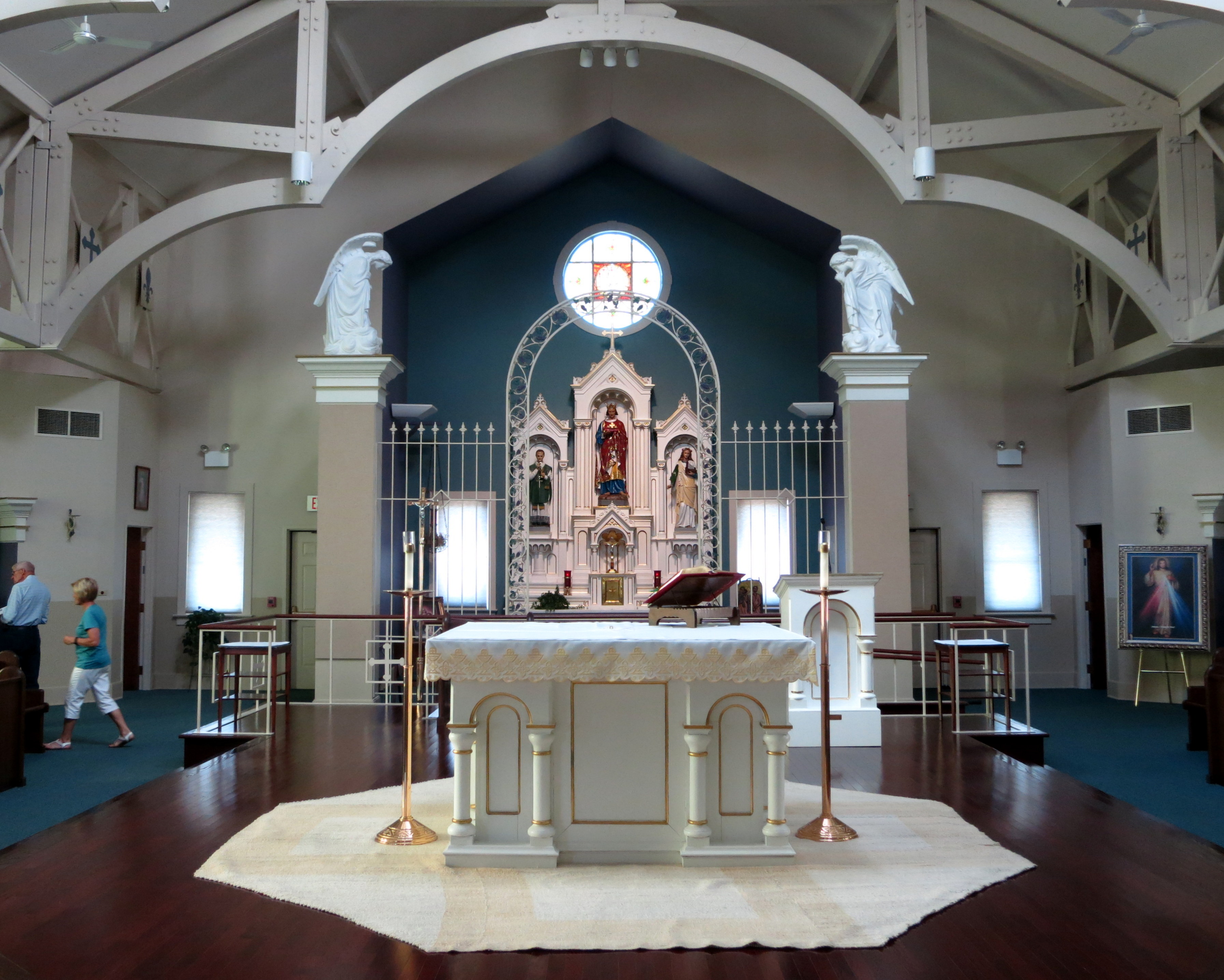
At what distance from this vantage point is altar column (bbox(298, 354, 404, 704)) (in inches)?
344

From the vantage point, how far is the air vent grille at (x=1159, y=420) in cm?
988

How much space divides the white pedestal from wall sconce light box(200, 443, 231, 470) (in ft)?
23.3

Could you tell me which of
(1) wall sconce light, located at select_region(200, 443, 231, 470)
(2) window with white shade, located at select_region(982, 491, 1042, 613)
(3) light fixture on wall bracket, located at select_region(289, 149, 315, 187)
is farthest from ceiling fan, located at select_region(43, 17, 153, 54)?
(2) window with white shade, located at select_region(982, 491, 1042, 613)

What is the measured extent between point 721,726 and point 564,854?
84 cm

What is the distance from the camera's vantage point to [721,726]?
4.22m

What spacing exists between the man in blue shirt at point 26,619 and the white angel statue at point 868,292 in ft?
22.7

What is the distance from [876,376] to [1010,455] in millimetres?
3250

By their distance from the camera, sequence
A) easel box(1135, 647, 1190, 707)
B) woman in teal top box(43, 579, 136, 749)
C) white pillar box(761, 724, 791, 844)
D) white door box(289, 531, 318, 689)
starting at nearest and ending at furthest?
white pillar box(761, 724, 791, 844) → woman in teal top box(43, 579, 136, 749) → easel box(1135, 647, 1190, 707) → white door box(289, 531, 318, 689)

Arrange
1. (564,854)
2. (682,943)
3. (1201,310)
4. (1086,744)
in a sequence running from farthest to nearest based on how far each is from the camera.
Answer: (1201,310) < (1086,744) < (564,854) < (682,943)

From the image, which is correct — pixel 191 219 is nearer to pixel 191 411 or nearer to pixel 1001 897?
pixel 191 411

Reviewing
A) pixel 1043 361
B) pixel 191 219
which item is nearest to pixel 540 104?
pixel 191 219

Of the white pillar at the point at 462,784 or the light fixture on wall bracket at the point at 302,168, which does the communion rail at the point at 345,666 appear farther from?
the light fixture on wall bracket at the point at 302,168

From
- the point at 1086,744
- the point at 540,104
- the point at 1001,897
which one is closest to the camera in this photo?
the point at 1001,897

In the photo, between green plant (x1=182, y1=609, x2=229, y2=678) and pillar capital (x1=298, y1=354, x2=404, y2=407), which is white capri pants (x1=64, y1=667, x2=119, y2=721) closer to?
pillar capital (x1=298, y1=354, x2=404, y2=407)
